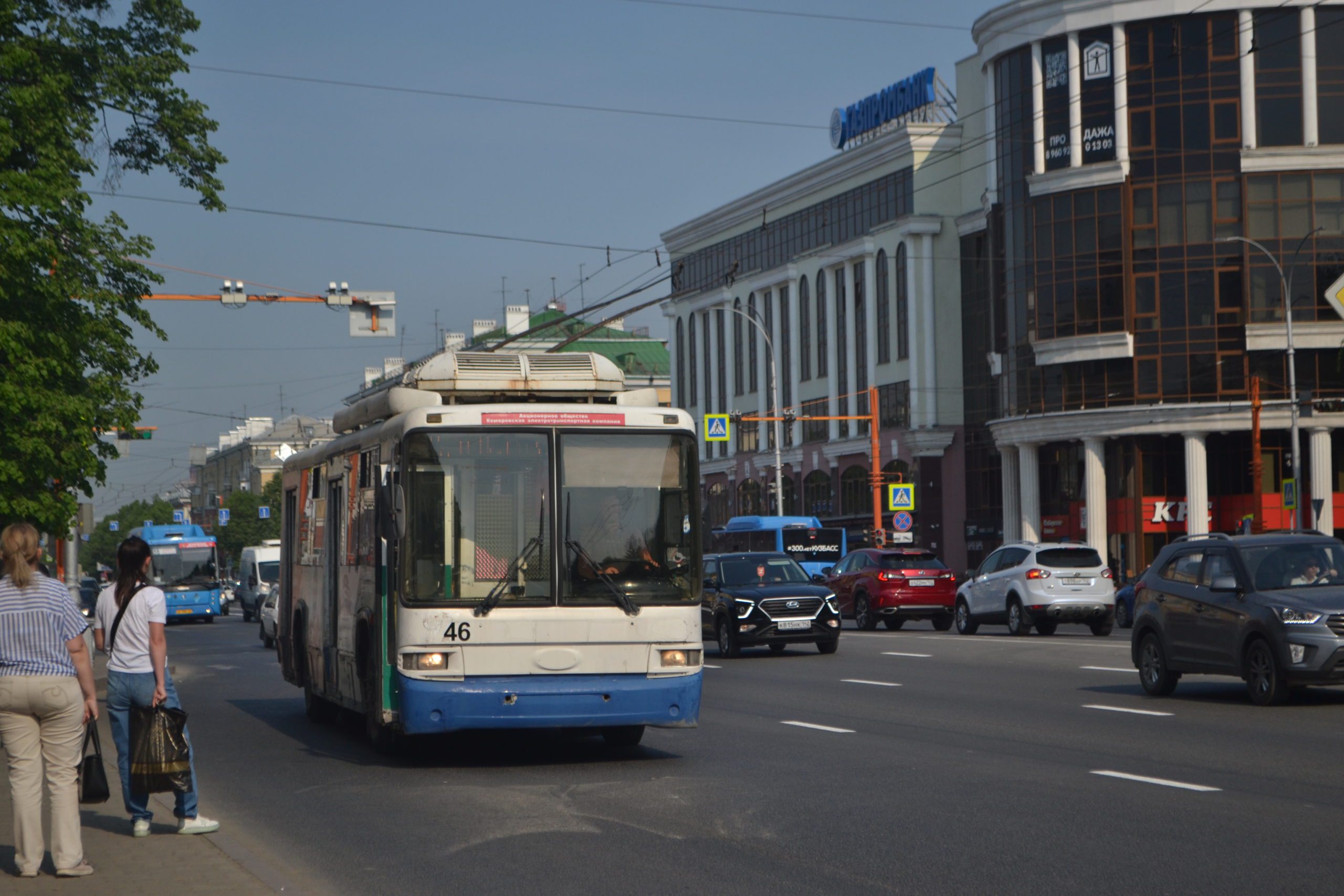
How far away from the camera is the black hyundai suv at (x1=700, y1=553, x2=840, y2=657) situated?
26.8m

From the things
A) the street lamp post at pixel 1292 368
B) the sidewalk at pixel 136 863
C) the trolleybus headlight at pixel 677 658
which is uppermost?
the street lamp post at pixel 1292 368

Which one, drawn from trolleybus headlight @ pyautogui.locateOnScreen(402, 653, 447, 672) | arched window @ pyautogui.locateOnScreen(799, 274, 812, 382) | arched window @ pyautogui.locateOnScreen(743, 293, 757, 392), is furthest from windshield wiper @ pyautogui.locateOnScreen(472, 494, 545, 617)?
arched window @ pyautogui.locateOnScreen(743, 293, 757, 392)

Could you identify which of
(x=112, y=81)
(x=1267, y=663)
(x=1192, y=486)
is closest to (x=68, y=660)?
(x=1267, y=663)

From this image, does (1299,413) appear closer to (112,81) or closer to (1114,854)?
(112,81)

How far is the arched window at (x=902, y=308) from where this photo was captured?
76.2 m

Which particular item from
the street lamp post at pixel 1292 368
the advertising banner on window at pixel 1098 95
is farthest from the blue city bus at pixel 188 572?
A: the street lamp post at pixel 1292 368

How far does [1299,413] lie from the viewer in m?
57.9

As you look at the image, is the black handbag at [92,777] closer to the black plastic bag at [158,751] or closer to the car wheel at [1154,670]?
the black plastic bag at [158,751]

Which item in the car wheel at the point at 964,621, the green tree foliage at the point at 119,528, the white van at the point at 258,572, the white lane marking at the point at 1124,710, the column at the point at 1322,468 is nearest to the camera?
the white lane marking at the point at 1124,710

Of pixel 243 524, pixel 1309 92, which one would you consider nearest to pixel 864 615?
pixel 1309 92

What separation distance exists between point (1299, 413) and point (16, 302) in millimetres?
48044

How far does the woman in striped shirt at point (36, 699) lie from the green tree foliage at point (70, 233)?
33.8ft

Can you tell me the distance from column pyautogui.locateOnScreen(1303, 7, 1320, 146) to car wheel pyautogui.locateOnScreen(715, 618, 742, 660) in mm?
39596

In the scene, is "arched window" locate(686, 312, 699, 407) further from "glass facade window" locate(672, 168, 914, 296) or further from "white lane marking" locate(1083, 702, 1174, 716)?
"white lane marking" locate(1083, 702, 1174, 716)
